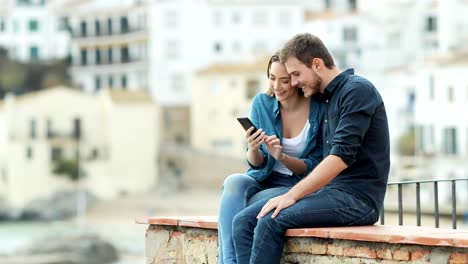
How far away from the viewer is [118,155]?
76.6m

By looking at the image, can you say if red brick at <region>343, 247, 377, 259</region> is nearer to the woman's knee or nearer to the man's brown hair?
the woman's knee

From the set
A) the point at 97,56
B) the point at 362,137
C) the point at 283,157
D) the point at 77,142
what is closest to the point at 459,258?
the point at 362,137

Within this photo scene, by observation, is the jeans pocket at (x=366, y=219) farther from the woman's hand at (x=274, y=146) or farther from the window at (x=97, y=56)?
the window at (x=97, y=56)

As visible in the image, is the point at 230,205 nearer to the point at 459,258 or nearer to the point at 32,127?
the point at 459,258

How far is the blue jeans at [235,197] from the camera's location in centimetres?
705

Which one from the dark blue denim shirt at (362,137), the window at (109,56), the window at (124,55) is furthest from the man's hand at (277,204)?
the window at (109,56)

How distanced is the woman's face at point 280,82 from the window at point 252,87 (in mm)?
68588

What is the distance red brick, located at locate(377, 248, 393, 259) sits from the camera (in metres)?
6.54

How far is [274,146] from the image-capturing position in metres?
7.11

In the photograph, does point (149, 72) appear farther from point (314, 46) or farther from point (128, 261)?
point (314, 46)

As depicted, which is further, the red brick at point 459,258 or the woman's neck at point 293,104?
the woman's neck at point 293,104

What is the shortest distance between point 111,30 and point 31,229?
1741 centimetres

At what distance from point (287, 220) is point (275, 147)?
1.32 feet

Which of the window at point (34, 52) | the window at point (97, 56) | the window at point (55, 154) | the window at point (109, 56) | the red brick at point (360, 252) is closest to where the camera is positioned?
the red brick at point (360, 252)
